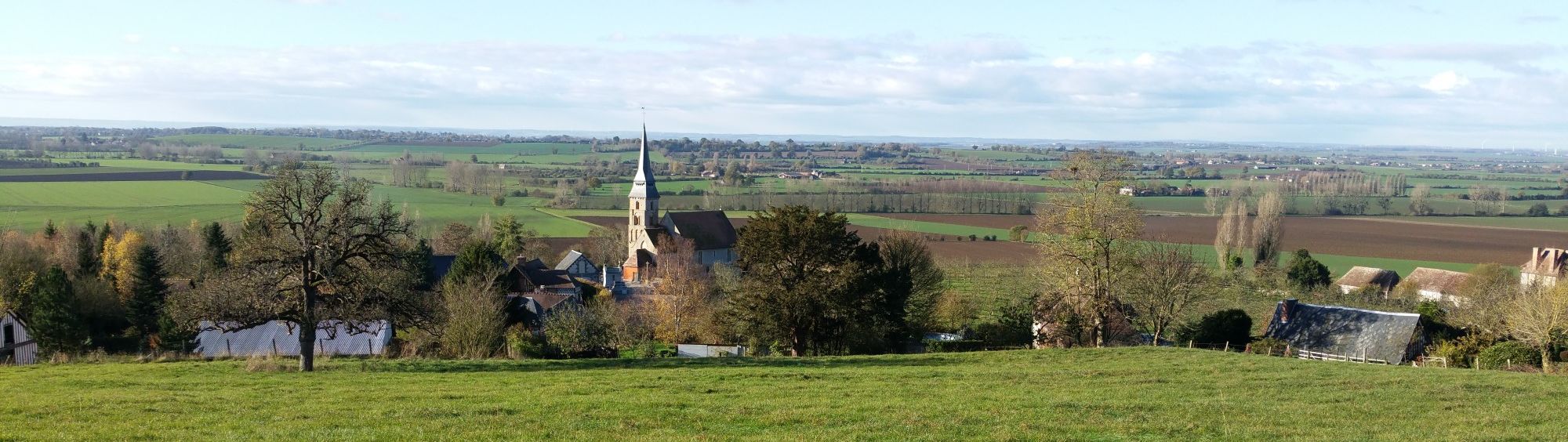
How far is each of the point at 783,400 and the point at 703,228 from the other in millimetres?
55882

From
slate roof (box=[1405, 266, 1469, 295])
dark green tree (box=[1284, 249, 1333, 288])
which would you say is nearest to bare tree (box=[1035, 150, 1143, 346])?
dark green tree (box=[1284, 249, 1333, 288])

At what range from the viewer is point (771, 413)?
15578 mm

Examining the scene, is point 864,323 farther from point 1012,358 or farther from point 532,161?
point 532,161

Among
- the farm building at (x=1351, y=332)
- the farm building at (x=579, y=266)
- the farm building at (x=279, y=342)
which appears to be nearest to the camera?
the farm building at (x=1351, y=332)

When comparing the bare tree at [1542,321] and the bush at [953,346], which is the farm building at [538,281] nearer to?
the bush at [953,346]

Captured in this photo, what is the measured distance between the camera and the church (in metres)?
70.1

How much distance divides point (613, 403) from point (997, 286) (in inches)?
1756

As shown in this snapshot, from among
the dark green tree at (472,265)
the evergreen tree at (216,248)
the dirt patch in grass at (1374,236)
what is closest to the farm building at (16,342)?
the dark green tree at (472,265)

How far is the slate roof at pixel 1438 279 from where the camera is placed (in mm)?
56125

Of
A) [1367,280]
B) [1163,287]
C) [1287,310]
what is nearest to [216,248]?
[1163,287]

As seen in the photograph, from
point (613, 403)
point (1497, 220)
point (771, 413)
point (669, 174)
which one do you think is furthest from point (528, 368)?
point (669, 174)

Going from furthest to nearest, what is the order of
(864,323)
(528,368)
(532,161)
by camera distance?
(532,161) < (864,323) < (528,368)

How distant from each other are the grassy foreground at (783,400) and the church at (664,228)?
4500cm

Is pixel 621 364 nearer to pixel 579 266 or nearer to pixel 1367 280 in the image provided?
pixel 579 266
